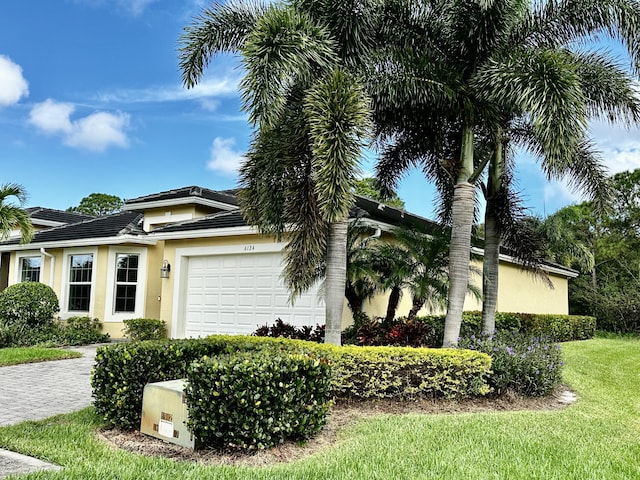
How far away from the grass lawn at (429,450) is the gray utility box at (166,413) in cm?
51

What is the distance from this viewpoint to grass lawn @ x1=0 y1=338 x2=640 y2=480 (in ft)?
14.6

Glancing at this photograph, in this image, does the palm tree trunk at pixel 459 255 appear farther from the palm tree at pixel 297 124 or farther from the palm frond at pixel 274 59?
the palm frond at pixel 274 59

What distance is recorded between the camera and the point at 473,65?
945 centimetres

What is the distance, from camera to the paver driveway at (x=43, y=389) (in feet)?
23.1

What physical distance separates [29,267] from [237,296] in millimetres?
9506

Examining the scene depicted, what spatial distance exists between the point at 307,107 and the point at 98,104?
15181mm

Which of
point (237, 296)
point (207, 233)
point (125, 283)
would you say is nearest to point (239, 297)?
Answer: point (237, 296)

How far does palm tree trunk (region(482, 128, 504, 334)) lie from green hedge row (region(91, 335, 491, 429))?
3307mm

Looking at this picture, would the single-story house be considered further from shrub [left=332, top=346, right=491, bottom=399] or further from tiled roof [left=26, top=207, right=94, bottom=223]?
shrub [left=332, top=346, right=491, bottom=399]

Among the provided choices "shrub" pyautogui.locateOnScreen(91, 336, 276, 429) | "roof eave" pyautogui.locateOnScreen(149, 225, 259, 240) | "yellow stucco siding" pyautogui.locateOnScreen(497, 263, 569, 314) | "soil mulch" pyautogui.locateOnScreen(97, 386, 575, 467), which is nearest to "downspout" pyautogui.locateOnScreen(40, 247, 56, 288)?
"roof eave" pyautogui.locateOnScreen(149, 225, 259, 240)

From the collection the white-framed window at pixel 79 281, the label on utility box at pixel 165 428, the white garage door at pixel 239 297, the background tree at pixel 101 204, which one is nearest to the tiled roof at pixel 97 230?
the white-framed window at pixel 79 281

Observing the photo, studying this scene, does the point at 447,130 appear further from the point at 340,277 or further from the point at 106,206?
the point at 106,206

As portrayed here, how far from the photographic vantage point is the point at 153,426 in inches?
225

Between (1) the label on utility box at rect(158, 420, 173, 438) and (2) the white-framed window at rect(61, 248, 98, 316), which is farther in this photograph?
(2) the white-framed window at rect(61, 248, 98, 316)
